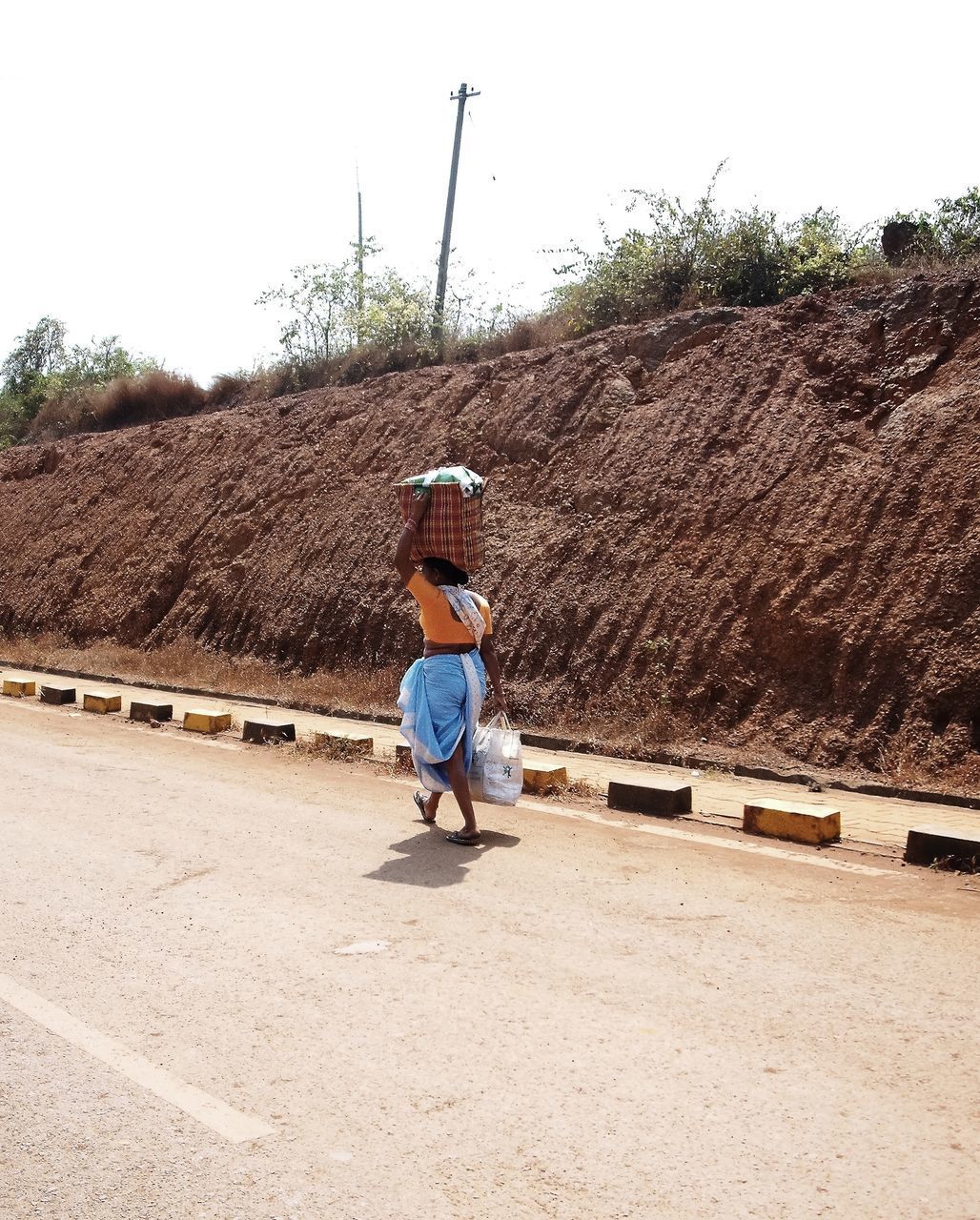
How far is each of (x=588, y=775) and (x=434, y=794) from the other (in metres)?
2.36

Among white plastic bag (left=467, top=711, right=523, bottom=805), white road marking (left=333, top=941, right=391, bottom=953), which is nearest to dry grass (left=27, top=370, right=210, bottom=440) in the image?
white plastic bag (left=467, top=711, right=523, bottom=805)

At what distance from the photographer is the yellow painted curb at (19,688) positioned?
51.7 ft

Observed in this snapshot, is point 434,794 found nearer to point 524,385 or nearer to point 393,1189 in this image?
point 393,1189

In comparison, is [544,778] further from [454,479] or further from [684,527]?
[684,527]

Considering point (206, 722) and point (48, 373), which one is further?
point (48, 373)

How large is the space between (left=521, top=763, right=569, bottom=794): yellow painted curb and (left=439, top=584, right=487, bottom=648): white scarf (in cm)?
202

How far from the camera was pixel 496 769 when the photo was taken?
6.93 meters

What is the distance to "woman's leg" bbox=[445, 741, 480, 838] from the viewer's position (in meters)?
6.76

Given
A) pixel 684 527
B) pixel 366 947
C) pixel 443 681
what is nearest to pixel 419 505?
pixel 443 681

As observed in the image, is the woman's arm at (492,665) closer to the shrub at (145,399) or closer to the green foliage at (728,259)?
the green foliage at (728,259)

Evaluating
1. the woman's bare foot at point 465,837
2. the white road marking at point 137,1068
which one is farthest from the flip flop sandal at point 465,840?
the white road marking at point 137,1068

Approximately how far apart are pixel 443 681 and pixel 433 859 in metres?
1.02

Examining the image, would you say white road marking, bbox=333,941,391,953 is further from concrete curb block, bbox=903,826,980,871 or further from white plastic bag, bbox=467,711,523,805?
concrete curb block, bbox=903,826,980,871

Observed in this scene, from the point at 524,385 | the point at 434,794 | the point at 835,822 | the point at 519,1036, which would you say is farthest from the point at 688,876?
the point at 524,385
